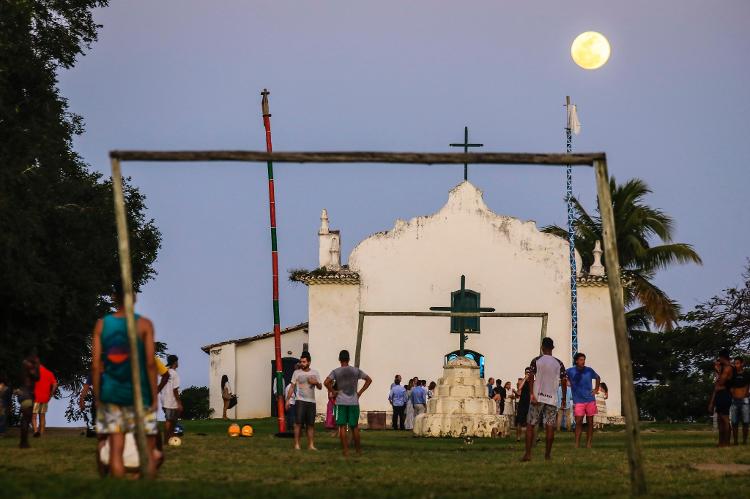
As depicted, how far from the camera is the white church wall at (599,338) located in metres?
49.4

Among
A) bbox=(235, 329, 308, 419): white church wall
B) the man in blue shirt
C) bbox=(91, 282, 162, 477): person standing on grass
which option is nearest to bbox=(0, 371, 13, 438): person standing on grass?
the man in blue shirt

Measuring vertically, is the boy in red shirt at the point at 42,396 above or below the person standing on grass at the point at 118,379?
above

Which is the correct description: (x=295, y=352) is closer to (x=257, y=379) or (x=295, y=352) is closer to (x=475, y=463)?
(x=257, y=379)

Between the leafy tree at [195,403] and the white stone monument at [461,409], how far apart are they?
82.9 ft

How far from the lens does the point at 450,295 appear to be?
50000 mm

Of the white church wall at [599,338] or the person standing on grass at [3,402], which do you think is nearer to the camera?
the person standing on grass at [3,402]

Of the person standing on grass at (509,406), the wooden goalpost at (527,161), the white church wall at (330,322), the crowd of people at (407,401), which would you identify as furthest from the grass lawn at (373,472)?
the white church wall at (330,322)

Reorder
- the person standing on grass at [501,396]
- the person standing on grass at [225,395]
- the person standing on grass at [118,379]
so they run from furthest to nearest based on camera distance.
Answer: the person standing on grass at [225,395]
the person standing on grass at [501,396]
the person standing on grass at [118,379]

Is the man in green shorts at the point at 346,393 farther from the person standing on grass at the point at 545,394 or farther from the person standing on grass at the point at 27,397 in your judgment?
the person standing on grass at the point at 27,397

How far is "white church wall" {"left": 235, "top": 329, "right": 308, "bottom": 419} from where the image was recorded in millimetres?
58281

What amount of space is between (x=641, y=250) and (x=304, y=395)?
37190 mm

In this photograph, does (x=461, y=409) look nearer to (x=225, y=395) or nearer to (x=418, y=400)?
(x=418, y=400)

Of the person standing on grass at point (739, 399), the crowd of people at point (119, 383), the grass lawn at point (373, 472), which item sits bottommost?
the grass lawn at point (373, 472)

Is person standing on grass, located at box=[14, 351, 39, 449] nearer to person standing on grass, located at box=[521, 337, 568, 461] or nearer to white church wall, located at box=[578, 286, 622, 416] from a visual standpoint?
person standing on grass, located at box=[521, 337, 568, 461]
